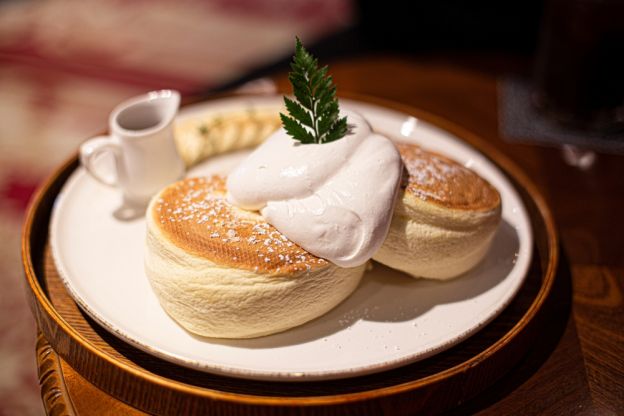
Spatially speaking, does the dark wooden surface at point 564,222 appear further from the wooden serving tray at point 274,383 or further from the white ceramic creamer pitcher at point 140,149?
the white ceramic creamer pitcher at point 140,149

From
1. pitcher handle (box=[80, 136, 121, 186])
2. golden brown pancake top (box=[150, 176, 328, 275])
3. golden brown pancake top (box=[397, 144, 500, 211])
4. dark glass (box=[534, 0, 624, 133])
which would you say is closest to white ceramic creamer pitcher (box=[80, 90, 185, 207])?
pitcher handle (box=[80, 136, 121, 186])

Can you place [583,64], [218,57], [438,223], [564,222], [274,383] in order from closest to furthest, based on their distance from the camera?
[274,383], [438,223], [564,222], [583,64], [218,57]

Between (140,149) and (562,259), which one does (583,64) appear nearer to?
(562,259)

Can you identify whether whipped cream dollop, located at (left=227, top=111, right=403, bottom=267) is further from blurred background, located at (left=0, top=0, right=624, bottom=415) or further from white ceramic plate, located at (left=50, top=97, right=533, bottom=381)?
blurred background, located at (left=0, top=0, right=624, bottom=415)

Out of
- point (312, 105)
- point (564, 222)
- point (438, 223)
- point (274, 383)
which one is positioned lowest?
point (564, 222)

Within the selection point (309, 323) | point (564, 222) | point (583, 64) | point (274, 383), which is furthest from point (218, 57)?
point (274, 383)

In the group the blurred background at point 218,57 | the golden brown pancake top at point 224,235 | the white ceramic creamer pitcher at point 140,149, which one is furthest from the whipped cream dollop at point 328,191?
the blurred background at point 218,57

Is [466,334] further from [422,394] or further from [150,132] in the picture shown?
[150,132]

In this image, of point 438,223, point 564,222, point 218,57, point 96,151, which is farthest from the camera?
point 218,57
